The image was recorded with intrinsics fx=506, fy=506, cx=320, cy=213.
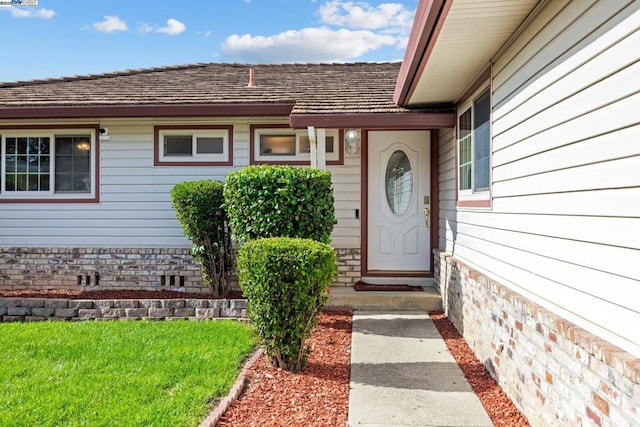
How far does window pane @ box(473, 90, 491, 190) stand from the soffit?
338 millimetres

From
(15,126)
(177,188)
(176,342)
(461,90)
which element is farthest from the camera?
(15,126)

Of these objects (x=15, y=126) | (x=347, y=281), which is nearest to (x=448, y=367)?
(x=347, y=281)

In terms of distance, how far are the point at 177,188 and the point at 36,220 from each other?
2812 mm

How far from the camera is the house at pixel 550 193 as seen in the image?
2.43 m

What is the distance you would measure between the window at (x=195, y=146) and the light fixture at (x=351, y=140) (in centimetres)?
184

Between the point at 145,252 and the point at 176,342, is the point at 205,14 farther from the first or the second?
the point at 176,342

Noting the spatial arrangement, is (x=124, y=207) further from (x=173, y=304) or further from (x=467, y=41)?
(x=467, y=41)

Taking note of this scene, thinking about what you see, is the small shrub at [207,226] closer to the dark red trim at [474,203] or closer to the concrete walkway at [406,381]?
the concrete walkway at [406,381]

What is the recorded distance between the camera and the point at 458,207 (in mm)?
6273

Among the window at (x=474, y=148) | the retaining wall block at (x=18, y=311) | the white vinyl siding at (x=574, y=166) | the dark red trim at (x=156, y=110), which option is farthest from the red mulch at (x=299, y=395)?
the dark red trim at (x=156, y=110)

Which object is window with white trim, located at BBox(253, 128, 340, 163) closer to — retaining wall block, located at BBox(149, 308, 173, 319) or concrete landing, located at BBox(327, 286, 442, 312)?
concrete landing, located at BBox(327, 286, 442, 312)

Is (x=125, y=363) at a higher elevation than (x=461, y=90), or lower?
lower

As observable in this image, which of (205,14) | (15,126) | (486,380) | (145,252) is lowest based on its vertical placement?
(486,380)

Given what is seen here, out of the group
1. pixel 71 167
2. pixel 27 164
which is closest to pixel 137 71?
pixel 71 167
